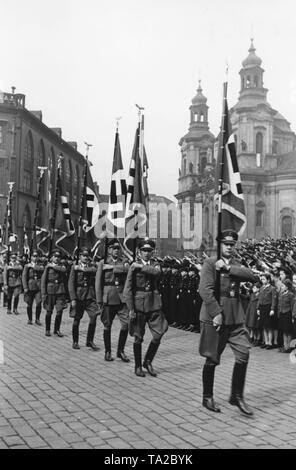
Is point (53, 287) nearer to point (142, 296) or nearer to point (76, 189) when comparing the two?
point (142, 296)

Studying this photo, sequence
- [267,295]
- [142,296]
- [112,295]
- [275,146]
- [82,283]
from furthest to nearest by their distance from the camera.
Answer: [275,146]
[267,295]
[82,283]
[112,295]
[142,296]

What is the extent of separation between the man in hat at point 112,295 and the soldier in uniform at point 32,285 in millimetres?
4850

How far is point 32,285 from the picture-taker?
1520 centimetres

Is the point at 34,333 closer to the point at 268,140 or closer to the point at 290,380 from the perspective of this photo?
the point at 290,380

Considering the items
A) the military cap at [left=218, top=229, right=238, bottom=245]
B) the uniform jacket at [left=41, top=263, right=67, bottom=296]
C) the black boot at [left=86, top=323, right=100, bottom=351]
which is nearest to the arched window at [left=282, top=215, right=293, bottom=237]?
the uniform jacket at [left=41, top=263, right=67, bottom=296]

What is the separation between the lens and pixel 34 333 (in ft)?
42.3

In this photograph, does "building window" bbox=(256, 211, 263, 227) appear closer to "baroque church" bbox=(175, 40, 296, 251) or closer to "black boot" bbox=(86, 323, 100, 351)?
"baroque church" bbox=(175, 40, 296, 251)

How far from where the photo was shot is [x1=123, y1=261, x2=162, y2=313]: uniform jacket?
28.2 feet

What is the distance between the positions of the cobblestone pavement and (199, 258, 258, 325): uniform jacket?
109 centimetres

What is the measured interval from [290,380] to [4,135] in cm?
3556

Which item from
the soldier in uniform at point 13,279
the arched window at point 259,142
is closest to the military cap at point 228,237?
the soldier in uniform at point 13,279

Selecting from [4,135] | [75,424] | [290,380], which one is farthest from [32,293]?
[4,135]

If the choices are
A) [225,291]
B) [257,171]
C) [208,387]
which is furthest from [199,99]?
[208,387]

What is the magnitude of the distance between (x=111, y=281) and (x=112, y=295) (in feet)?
0.94
